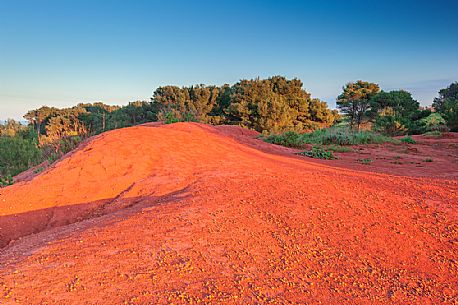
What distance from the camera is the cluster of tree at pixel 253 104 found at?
22.2 meters

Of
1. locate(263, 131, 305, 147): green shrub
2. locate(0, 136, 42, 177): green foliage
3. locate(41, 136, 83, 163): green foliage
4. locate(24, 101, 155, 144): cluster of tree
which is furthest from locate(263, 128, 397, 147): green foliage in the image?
locate(24, 101, 155, 144): cluster of tree

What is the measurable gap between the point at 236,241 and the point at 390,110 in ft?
72.8

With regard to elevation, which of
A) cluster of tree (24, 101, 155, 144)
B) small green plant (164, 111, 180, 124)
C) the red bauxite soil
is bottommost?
the red bauxite soil

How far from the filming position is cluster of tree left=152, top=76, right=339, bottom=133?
73.0 ft

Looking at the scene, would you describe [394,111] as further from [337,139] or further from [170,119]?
[170,119]

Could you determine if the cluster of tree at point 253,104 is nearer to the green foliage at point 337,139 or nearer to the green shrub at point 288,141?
the green foliage at point 337,139

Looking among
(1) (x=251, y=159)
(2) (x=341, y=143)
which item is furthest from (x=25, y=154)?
(2) (x=341, y=143)

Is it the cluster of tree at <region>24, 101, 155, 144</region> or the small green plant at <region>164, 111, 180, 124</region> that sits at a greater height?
the cluster of tree at <region>24, 101, 155, 144</region>

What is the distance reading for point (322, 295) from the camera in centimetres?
196

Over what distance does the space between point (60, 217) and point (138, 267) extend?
9.47 feet

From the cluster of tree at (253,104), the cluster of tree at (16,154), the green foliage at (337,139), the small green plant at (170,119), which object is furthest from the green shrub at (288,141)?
the cluster of tree at (16,154)

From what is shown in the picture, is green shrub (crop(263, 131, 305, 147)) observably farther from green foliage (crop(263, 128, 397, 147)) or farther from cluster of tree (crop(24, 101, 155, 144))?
cluster of tree (crop(24, 101, 155, 144))

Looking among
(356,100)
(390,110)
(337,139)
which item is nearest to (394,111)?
(390,110)

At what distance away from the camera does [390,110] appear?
69.6 feet
